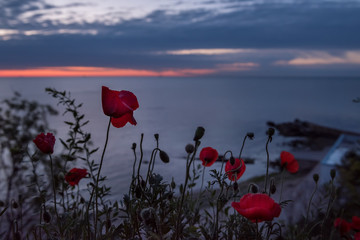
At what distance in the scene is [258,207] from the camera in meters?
1.01

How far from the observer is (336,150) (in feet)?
29.3

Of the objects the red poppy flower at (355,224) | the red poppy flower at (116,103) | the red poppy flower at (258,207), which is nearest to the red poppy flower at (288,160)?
the red poppy flower at (355,224)

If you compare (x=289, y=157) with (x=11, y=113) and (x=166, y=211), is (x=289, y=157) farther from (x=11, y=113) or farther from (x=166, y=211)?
(x=11, y=113)

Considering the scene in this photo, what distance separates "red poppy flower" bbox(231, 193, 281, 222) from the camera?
1004mm

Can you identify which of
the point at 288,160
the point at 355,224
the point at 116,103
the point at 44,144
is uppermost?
the point at 116,103

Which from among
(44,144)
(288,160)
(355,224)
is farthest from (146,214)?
(288,160)

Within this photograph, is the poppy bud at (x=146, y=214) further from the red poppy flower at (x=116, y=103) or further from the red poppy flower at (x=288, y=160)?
the red poppy flower at (x=288, y=160)

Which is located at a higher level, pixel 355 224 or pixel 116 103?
pixel 116 103

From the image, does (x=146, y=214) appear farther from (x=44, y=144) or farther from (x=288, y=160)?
(x=288, y=160)

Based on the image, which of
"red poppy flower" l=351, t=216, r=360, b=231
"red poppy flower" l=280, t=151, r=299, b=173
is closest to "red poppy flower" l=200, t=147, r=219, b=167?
"red poppy flower" l=280, t=151, r=299, b=173

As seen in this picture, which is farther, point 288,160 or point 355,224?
point 288,160

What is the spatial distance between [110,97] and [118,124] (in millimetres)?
175

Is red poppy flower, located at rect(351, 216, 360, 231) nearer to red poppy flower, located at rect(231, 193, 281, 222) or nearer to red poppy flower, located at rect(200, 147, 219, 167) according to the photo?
red poppy flower, located at rect(231, 193, 281, 222)

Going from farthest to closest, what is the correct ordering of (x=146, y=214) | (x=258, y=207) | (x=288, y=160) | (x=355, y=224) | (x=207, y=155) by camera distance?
(x=288, y=160)
(x=207, y=155)
(x=355, y=224)
(x=258, y=207)
(x=146, y=214)
